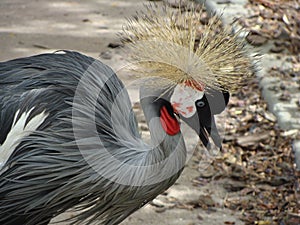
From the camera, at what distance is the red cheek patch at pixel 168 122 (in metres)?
2.38

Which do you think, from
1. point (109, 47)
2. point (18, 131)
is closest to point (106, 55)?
point (109, 47)

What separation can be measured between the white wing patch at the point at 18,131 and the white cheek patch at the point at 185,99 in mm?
460

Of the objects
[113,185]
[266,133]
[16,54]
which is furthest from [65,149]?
[16,54]

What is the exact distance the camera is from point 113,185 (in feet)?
7.86

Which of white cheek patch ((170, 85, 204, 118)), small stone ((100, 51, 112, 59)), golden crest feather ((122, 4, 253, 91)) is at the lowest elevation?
small stone ((100, 51, 112, 59))

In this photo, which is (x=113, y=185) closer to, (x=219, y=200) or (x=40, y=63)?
(x=40, y=63)

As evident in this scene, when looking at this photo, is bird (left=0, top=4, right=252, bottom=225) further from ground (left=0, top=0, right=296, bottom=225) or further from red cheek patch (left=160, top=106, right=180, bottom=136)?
ground (left=0, top=0, right=296, bottom=225)

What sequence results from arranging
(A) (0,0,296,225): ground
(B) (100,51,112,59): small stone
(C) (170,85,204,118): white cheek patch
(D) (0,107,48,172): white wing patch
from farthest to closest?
(B) (100,51,112,59): small stone
(A) (0,0,296,225): ground
(D) (0,107,48,172): white wing patch
(C) (170,85,204,118): white cheek patch

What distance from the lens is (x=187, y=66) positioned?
238 centimetres

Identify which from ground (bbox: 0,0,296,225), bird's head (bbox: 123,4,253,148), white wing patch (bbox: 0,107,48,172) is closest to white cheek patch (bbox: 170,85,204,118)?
bird's head (bbox: 123,4,253,148)

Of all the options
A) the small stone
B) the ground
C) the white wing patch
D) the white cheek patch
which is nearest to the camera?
the white cheek patch

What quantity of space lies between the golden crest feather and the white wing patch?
1.24ft

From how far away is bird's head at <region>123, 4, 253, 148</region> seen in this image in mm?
2375

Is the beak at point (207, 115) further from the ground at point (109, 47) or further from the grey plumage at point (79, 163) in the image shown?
the ground at point (109, 47)
